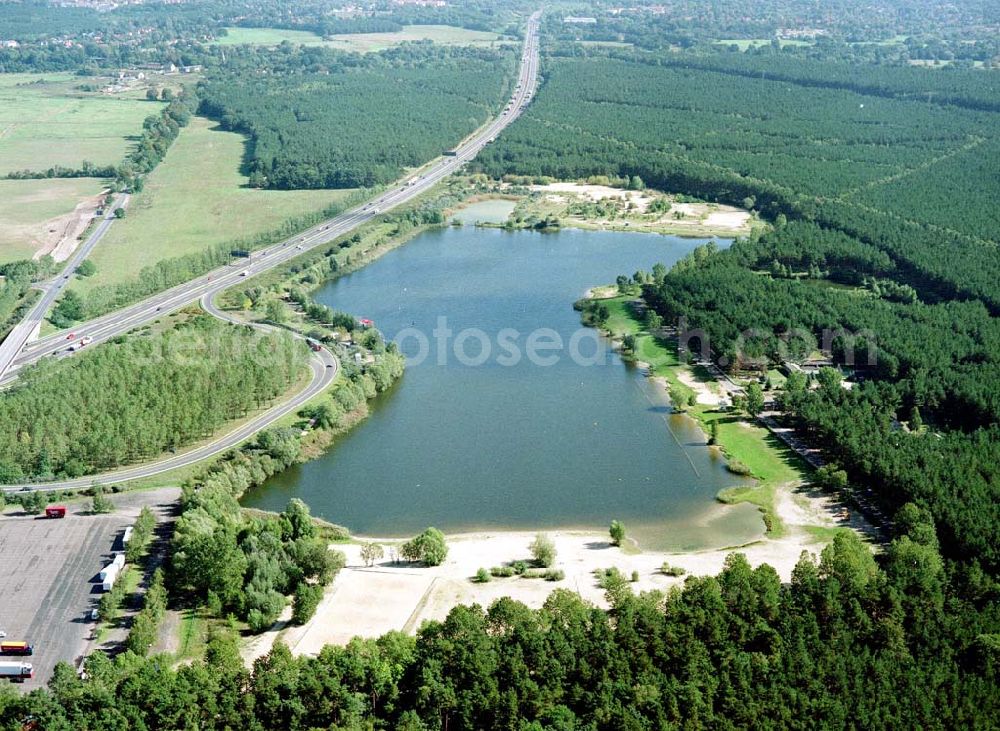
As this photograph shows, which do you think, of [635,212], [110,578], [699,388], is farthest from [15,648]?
[635,212]

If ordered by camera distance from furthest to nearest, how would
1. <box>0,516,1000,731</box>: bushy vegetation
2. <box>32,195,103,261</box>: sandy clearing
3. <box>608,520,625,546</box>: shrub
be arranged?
Answer: <box>32,195,103,261</box>: sandy clearing → <box>608,520,625,546</box>: shrub → <box>0,516,1000,731</box>: bushy vegetation

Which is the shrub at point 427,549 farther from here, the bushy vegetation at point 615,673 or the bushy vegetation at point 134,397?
the bushy vegetation at point 134,397

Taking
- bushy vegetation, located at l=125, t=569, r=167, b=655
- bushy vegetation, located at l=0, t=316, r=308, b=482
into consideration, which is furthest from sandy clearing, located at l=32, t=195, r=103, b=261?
bushy vegetation, located at l=125, t=569, r=167, b=655

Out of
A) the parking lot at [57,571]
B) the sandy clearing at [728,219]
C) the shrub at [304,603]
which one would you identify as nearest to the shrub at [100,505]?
the parking lot at [57,571]

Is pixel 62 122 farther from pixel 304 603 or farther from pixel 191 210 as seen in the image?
pixel 304 603

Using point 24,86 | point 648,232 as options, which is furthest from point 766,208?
point 24,86

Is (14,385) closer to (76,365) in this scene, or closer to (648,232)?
(76,365)

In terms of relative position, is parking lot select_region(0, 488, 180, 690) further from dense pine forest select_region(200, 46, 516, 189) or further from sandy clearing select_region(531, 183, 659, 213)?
dense pine forest select_region(200, 46, 516, 189)
